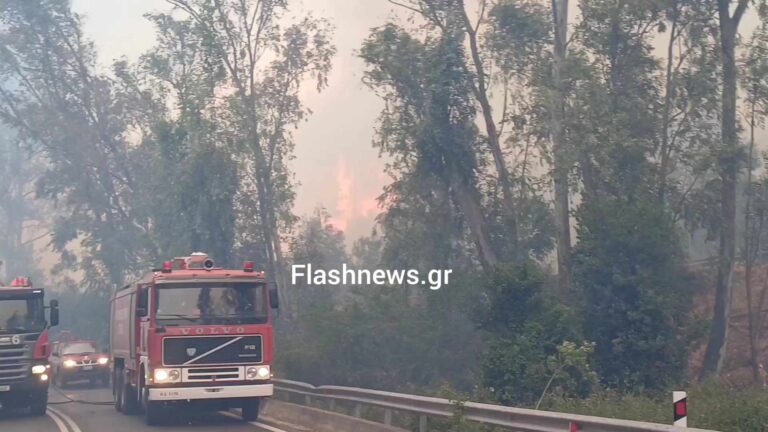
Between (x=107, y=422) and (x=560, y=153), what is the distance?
1994 cm

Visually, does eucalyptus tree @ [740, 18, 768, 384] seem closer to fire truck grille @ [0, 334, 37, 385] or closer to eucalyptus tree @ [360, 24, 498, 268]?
eucalyptus tree @ [360, 24, 498, 268]

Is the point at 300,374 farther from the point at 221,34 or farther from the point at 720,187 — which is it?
the point at 221,34

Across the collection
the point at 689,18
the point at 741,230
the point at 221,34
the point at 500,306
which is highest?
the point at 221,34

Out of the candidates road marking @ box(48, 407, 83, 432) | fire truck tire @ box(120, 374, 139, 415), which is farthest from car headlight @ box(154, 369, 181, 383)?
fire truck tire @ box(120, 374, 139, 415)

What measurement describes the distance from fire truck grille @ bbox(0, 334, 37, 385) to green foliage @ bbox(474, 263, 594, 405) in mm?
12233

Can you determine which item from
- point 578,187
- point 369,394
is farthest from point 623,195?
point 369,394

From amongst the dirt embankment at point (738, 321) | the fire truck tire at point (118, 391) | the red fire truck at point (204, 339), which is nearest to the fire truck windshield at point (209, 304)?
the red fire truck at point (204, 339)

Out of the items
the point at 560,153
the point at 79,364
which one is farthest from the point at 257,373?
the point at 79,364

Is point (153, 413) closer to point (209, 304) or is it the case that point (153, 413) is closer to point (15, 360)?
point (209, 304)

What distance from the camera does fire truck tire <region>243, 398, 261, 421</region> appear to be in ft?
65.1

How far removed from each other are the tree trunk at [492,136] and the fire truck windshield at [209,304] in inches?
846

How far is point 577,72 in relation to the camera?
1415 inches

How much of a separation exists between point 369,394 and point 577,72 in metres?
21.9

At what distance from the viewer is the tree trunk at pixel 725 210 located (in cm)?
3416
